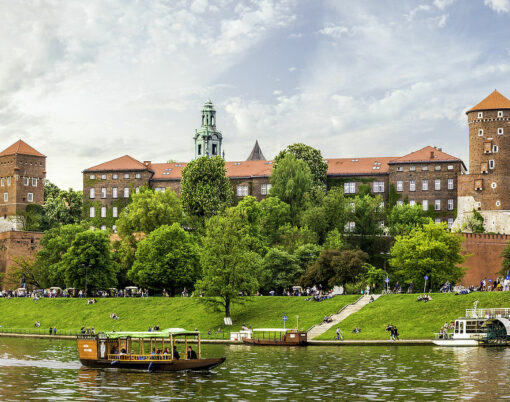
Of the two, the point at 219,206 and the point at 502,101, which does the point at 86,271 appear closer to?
the point at 219,206

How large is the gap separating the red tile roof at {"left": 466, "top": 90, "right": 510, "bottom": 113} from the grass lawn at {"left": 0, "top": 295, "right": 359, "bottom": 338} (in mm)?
46381

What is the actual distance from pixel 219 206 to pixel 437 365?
6232cm

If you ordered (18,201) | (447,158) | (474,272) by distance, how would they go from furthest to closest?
Answer: (18,201) → (447,158) → (474,272)

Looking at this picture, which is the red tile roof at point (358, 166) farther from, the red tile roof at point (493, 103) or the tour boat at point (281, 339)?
the tour boat at point (281, 339)

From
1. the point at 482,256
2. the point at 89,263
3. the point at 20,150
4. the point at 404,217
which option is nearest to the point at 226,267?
the point at 89,263

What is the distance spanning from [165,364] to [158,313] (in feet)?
117

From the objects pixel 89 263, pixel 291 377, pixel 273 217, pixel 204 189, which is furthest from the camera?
pixel 204 189

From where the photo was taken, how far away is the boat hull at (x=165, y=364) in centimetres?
4409

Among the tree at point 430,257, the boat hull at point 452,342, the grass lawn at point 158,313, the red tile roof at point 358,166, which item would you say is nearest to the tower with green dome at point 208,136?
the red tile roof at point 358,166

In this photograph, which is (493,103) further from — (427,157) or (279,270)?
(279,270)

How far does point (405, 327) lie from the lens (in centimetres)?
6431

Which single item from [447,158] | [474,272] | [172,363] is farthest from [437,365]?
[447,158]

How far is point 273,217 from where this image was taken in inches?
4151

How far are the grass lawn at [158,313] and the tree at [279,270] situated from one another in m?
6.51
